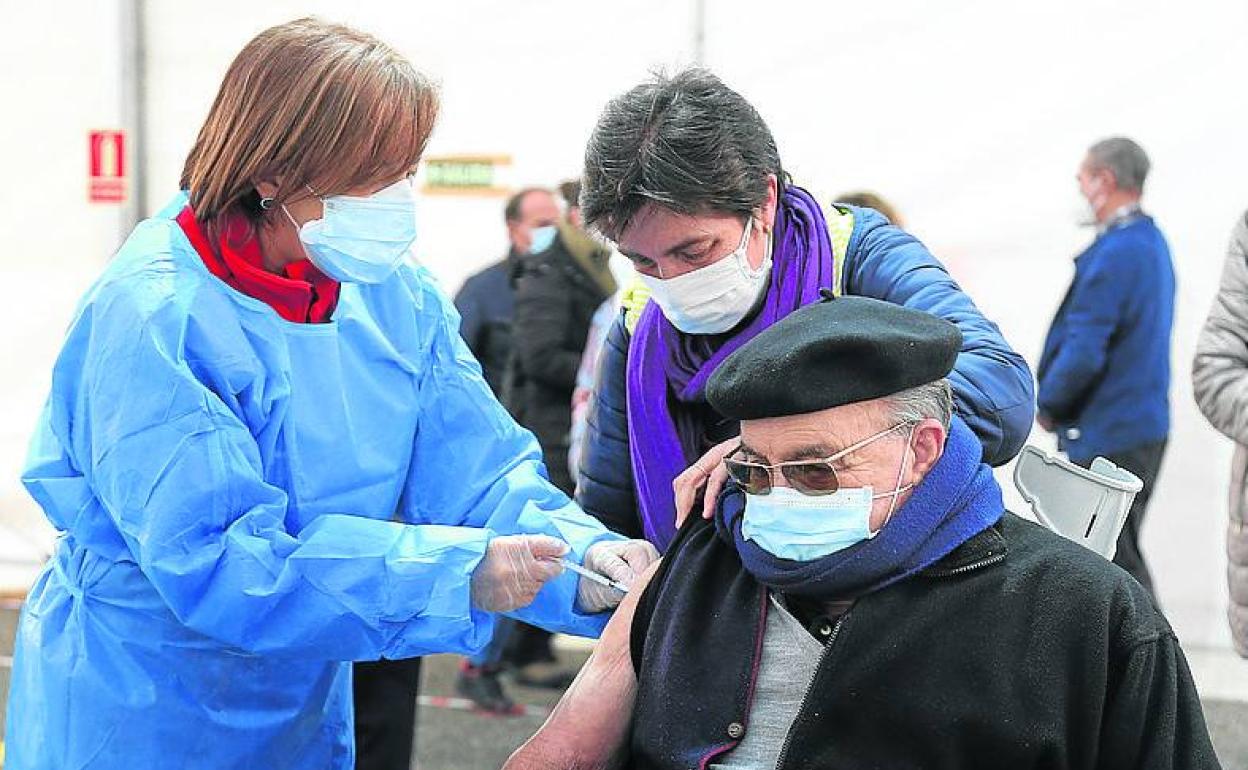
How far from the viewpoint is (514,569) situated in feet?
6.52

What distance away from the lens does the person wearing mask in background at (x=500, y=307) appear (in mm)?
5340

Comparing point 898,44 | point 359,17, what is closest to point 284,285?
point 898,44

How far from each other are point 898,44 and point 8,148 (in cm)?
359

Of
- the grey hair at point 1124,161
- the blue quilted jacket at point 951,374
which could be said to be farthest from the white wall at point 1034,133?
the blue quilted jacket at point 951,374

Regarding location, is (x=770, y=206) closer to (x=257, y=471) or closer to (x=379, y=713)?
(x=257, y=471)

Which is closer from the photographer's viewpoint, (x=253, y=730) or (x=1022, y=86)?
(x=253, y=730)

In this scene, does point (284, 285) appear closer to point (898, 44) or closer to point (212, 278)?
point (212, 278)

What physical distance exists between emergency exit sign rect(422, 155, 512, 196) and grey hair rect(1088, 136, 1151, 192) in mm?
2246

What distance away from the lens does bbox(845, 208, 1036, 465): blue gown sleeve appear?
195cm

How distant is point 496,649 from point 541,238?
1.32m

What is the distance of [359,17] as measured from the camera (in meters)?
6.36

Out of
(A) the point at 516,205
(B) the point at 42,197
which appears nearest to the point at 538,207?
(A) the point at 516,205

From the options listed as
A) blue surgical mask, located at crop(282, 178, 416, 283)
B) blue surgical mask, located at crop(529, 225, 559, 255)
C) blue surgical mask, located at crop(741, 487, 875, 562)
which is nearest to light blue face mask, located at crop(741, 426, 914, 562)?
blue surgical mask, located at crop(741, 487, 875, 562)

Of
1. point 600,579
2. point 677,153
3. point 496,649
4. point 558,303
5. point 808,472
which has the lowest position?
point 496,649
